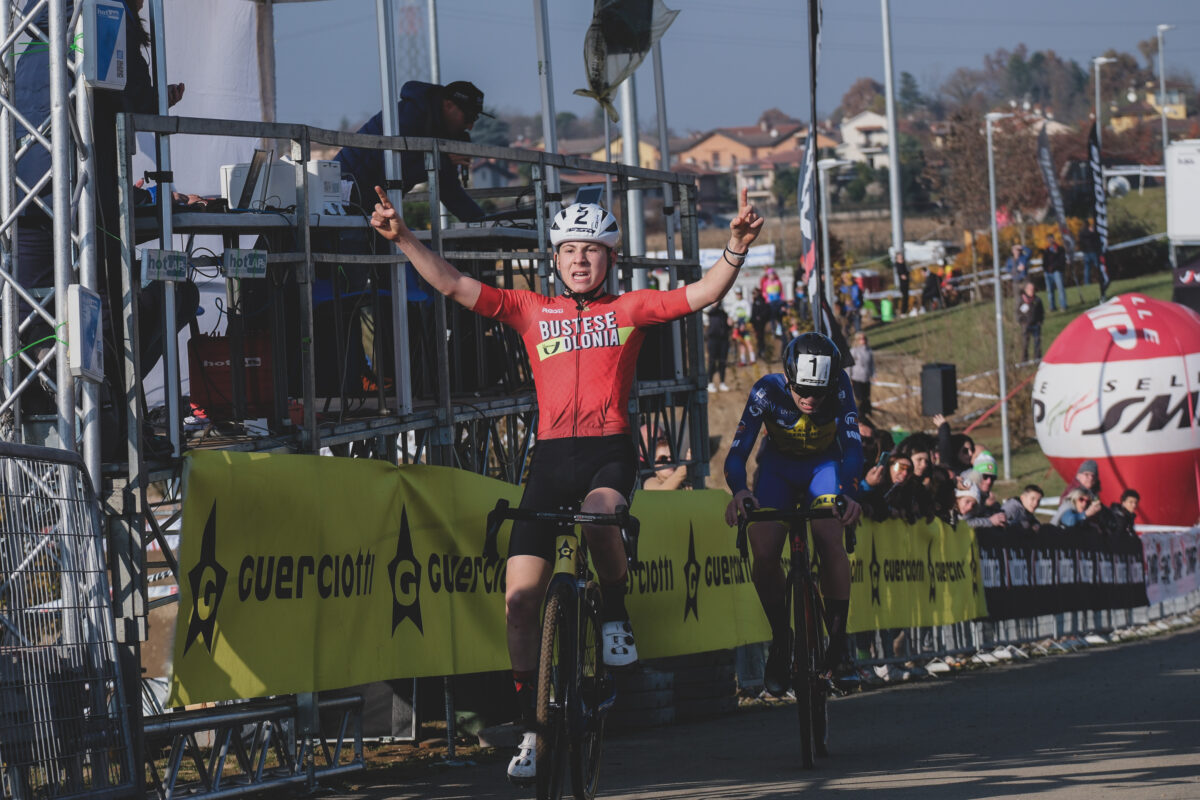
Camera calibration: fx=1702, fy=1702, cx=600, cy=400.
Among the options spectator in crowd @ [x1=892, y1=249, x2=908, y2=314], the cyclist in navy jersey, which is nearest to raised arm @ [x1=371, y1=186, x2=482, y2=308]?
the cyclist in navy jersey

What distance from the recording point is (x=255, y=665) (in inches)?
307

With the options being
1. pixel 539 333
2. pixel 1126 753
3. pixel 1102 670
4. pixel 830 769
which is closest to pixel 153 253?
pixel 539 333

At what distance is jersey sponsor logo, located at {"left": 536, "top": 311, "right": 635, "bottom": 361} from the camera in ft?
24.3

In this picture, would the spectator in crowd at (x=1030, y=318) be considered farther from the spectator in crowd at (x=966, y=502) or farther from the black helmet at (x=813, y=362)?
the black helmet at (x=813, y=362)

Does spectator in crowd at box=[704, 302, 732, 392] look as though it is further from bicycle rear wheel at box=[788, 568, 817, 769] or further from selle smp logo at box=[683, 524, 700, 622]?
bicycle rear wheel at box=[788, 568, 817, 769]

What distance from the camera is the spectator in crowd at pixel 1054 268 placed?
5650 cm

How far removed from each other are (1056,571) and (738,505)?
12.4 meters

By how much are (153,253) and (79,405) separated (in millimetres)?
802

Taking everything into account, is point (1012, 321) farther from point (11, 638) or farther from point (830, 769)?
point (11, 638)

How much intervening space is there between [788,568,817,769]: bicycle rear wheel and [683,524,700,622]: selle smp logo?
2983 mm

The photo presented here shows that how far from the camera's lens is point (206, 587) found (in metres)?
7.54

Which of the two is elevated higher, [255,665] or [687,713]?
[255,665]

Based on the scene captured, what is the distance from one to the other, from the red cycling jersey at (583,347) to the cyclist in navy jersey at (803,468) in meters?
1.73

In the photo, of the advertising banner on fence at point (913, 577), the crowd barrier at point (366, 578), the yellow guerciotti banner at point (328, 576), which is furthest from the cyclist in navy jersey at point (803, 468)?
the advertising banner on fence at point (913, 577)
